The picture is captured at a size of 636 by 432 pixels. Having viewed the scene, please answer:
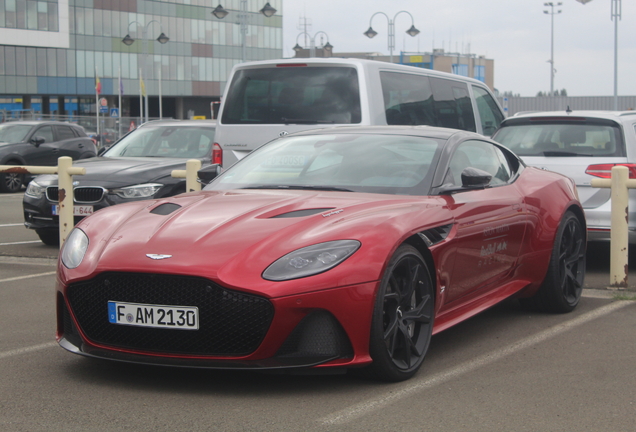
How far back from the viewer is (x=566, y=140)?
8469 millimetres

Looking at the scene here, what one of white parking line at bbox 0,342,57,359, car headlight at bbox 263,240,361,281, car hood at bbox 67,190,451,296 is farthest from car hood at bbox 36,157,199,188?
car headlight at bbox 263,240,361,281

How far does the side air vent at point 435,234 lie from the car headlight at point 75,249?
5.83 feet

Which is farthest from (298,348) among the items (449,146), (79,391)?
(449,146)

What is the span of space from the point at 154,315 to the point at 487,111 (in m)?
9.48

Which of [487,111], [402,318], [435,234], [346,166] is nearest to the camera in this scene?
[402,318]

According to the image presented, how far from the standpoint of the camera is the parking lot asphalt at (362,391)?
3732 millimetres

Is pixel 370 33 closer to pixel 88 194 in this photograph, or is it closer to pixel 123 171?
pixel 123 171

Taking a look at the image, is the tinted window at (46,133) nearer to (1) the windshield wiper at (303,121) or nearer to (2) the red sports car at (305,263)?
(1) the windshield wiper at (303,121)

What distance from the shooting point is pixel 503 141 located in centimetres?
904

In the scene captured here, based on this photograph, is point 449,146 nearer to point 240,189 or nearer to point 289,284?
point 240,189

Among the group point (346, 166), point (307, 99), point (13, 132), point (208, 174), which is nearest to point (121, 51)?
point (13, 132)

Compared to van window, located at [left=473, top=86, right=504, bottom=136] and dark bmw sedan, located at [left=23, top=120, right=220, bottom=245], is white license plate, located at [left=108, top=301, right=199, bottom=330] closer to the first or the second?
dark bmw sedan, located at [left=23, top=120, right=220, bottom=245]

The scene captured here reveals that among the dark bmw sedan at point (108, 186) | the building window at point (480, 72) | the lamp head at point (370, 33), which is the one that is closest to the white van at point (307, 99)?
the dark bmw sedan at point (108, 186)

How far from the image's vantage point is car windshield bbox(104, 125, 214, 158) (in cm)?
1152
